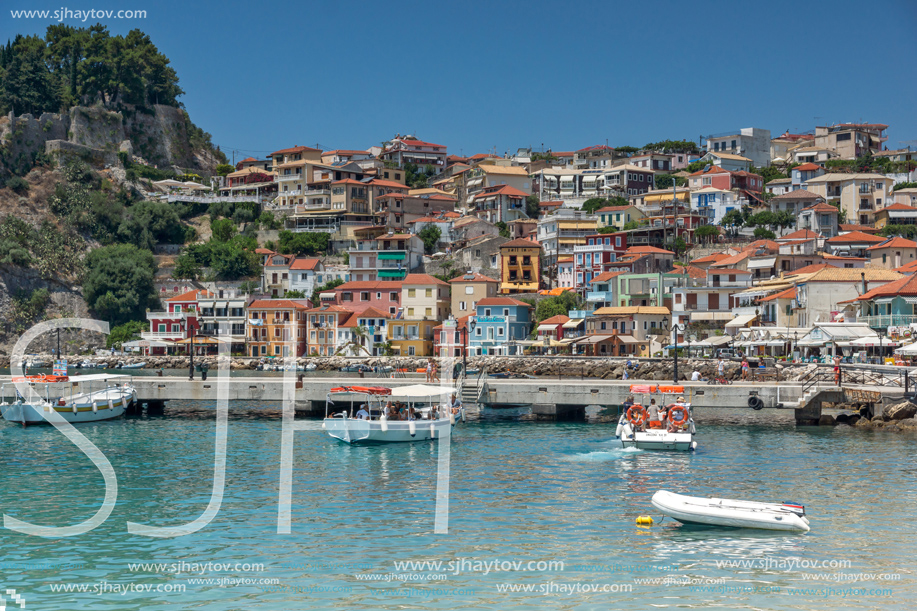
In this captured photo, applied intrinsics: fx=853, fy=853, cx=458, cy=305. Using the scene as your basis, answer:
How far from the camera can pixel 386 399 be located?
3425 centimetres

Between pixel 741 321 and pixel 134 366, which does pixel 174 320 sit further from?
pixel 741 321

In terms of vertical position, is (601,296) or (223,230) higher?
(223,230)

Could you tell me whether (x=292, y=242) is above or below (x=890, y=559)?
above

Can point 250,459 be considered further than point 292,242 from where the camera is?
No

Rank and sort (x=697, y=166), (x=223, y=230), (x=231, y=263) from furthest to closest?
(x=697, y=166)
(x=223, y=230)
(x=231, y=263)

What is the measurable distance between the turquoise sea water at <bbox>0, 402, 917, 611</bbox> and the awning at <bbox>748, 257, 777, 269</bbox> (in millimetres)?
43226

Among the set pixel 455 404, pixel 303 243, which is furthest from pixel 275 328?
pixel 455 404

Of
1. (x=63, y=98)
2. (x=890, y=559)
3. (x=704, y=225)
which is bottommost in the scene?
(x=890, y=559)

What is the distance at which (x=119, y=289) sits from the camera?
92875 mm

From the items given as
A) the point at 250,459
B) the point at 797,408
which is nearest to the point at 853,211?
the point at 797,408

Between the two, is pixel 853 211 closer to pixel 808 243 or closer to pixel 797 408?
pixel 808 243

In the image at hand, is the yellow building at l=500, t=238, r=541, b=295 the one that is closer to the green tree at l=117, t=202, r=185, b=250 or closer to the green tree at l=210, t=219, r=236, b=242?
the green tree at l=210, t=219, r=236, b=242

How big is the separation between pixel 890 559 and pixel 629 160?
105645mm

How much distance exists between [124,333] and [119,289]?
4.89 meters
